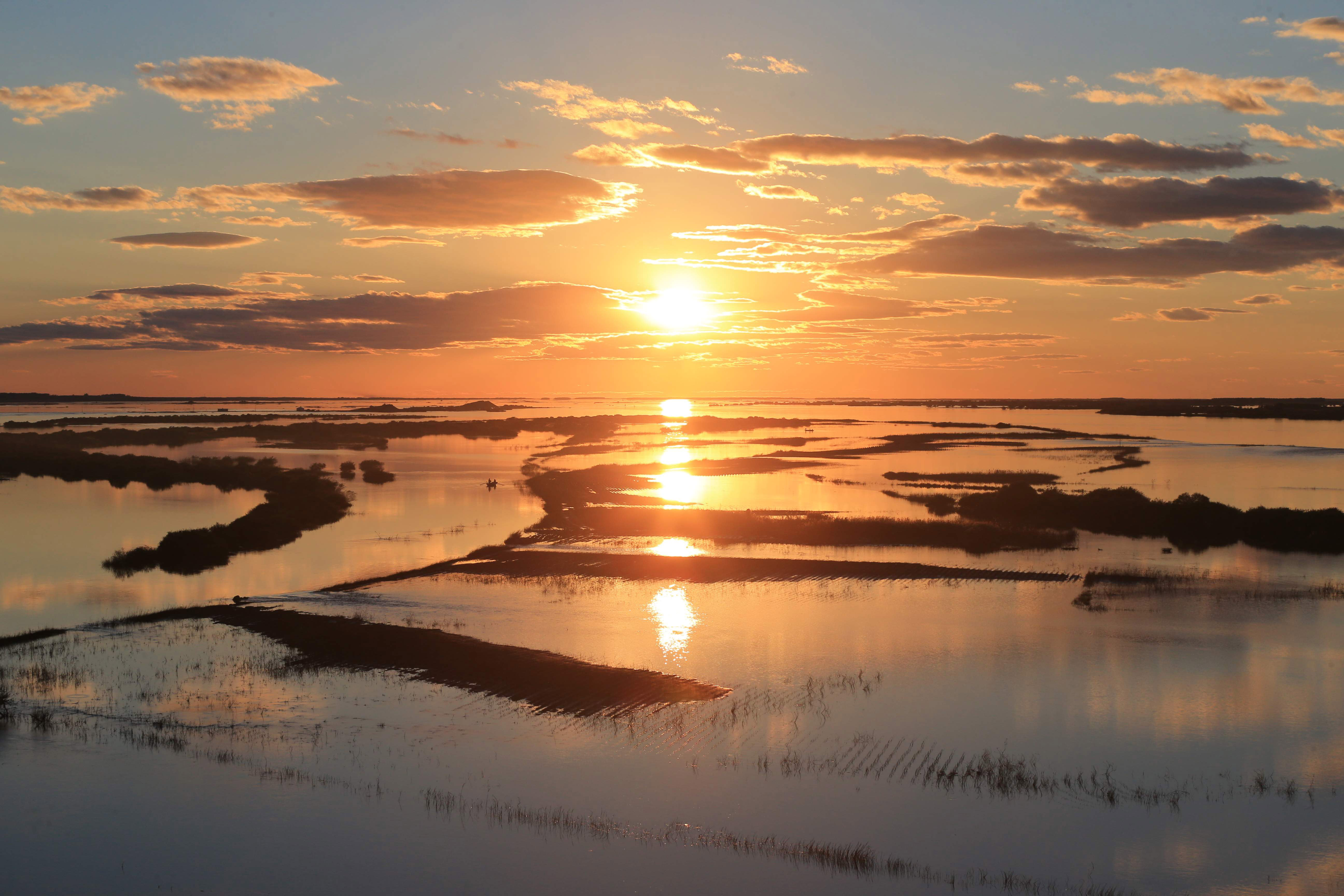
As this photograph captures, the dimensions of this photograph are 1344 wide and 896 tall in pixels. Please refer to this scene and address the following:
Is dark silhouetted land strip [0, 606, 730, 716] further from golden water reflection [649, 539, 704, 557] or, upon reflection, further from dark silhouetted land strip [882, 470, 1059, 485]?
dark silhouetted land strip [882, 470, 1059, 485]

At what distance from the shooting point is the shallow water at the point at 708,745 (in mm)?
12766

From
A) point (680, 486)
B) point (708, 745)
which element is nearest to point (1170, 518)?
point (680, 486)

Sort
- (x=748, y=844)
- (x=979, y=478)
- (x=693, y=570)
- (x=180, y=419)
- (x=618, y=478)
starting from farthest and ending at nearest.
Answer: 1. (x=180, y=419)
2. (x=618, y=478)
3. (x=979, y=478)
4. (x=693, y=570)
5. (x=748, y=844)

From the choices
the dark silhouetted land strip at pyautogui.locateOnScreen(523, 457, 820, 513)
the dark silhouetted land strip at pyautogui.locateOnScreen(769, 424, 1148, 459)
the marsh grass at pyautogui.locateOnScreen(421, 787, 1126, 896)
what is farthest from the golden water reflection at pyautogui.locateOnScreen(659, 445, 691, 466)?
the marsh grass at pyautogui.locateOnScreen(421, 787, 1126, 896)

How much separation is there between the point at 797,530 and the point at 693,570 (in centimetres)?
935

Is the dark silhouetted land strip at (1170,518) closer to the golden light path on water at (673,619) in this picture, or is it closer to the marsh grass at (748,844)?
the golden light path on water at (673,619)

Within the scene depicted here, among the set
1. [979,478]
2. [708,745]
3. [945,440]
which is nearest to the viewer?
[708,745]

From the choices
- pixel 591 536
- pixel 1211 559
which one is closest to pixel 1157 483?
pixel 1211 559

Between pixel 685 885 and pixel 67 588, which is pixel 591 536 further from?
pixel 685 885

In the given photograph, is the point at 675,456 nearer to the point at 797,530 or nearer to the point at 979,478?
the point at 979,478

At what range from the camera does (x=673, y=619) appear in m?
26.8

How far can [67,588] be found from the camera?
99.6ft

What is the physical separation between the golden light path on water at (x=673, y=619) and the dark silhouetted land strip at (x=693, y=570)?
8.00 feet

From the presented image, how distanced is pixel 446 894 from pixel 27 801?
24.3 ft
